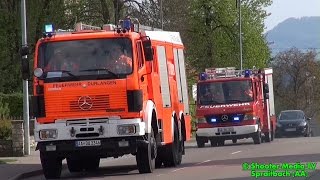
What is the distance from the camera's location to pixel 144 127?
18578 mm

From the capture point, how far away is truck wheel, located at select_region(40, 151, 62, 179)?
19234mm

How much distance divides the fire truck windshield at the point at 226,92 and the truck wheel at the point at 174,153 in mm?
10437

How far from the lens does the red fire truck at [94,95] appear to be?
18438 millimetres

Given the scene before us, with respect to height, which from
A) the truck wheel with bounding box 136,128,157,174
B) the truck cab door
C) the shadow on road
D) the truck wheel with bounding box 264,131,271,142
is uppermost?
the truck cab door

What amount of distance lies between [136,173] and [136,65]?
2938 mm

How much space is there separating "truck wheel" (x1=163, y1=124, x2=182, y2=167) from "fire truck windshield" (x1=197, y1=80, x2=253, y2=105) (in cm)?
1044

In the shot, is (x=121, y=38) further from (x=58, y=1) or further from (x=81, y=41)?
(x=58, y=1)

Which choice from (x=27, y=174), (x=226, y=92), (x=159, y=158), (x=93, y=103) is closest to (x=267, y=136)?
(x=226, y=92)

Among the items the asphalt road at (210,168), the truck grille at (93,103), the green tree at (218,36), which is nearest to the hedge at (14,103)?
the asphalt road at (210,168)

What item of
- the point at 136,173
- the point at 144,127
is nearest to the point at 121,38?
the point at 144,127

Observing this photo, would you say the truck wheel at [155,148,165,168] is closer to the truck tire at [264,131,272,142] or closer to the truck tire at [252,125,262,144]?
the truck tire at [252,125,262,144]

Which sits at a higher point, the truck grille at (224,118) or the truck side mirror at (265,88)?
the truck side mirror at (265,88)

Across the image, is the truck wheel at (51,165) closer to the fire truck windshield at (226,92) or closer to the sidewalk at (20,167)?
the sidewalk at (20,167)

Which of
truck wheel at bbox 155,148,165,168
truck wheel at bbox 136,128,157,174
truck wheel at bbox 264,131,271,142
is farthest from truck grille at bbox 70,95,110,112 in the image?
truck wheel at bbox 264,131,271,142
